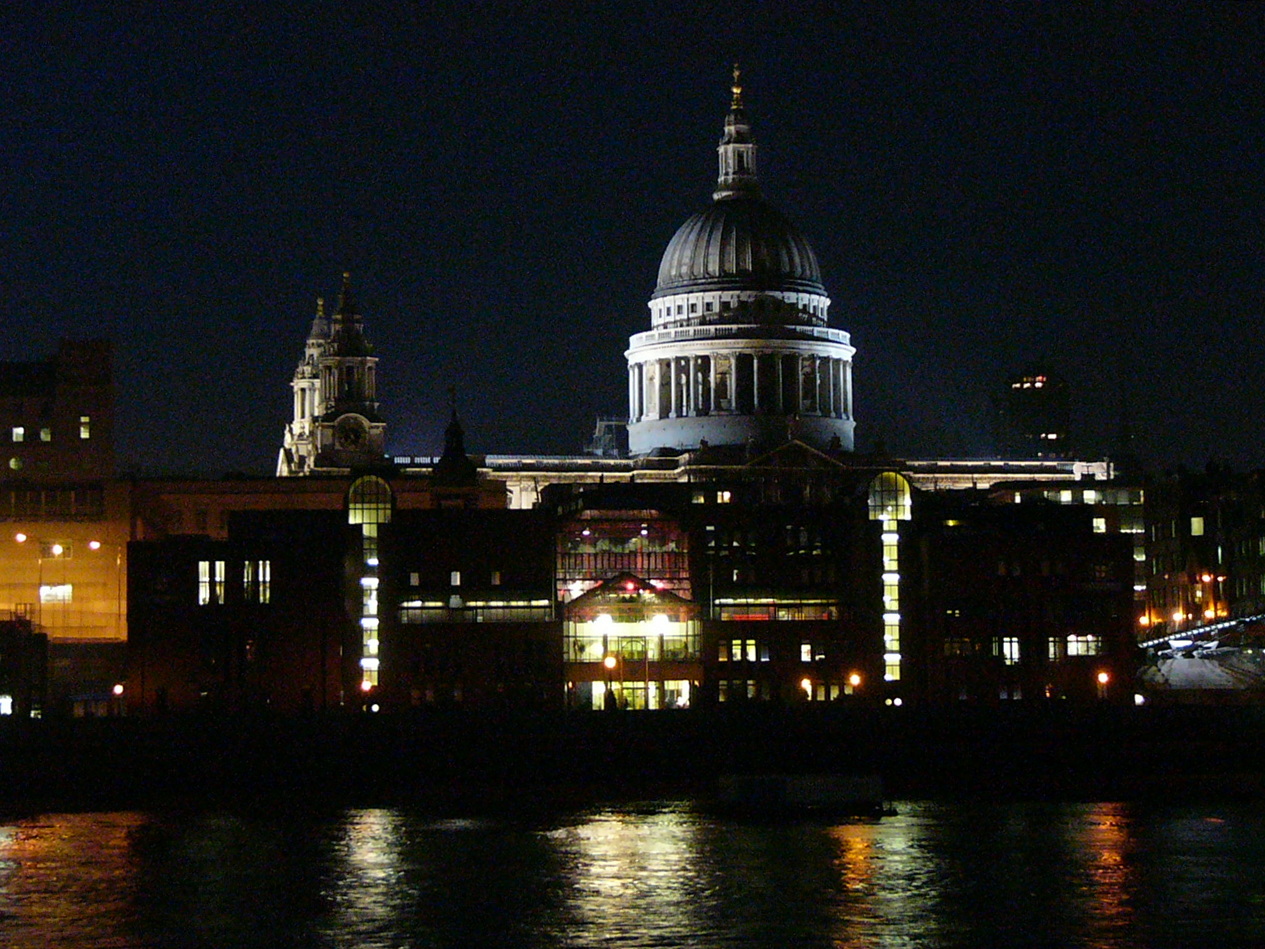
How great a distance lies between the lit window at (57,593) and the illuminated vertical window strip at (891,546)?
37549mm

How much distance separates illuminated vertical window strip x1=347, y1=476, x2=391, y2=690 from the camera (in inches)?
5315

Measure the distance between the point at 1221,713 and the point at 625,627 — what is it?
32.5m

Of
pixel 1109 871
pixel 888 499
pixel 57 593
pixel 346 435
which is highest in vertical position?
pixel 346 435

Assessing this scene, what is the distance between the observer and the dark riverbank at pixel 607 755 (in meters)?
101

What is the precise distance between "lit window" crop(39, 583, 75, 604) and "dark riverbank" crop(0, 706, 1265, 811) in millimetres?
36822

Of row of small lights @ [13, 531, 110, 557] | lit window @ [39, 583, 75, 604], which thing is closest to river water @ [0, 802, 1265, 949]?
lit window @ [39, 583, 75, 604]

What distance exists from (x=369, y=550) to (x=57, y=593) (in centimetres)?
1790

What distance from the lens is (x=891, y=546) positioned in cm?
14088

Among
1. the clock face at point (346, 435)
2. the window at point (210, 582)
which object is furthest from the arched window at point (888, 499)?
the clock face at point (346, 435)

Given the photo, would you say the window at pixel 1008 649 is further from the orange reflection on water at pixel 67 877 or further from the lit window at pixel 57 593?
the orange reflection on water at pixel 67 877

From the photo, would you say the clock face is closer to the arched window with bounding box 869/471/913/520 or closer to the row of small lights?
the row of small lights

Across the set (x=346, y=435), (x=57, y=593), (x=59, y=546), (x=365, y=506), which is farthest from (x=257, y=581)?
(x=346, y=435)

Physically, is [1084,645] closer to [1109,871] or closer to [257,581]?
[257,581]

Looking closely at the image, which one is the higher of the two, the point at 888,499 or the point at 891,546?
the point at 888,499
